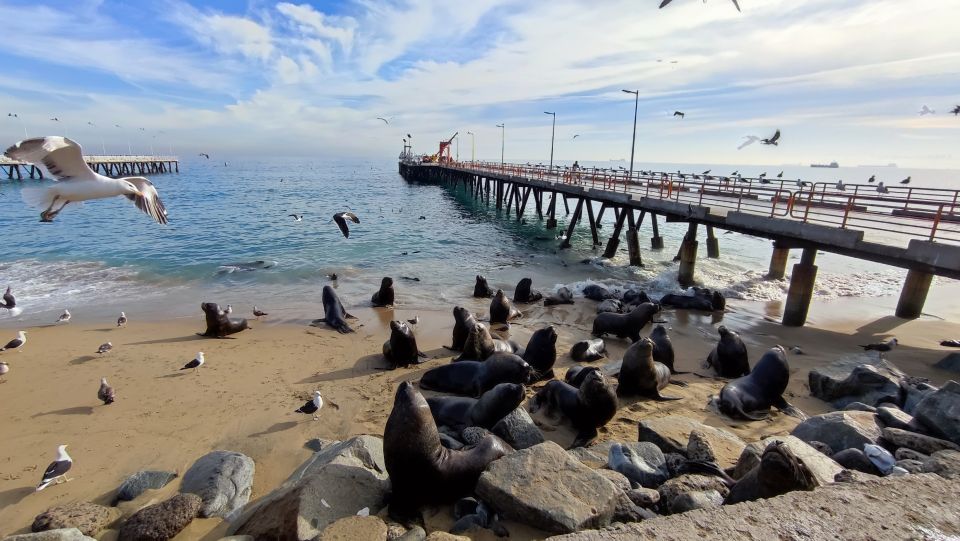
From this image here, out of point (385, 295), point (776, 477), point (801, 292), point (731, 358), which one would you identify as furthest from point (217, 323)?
point (801, 292)

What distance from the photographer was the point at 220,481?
519 cm

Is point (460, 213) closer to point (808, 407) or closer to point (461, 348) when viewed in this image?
point (461, 348)

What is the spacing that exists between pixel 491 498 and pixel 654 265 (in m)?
19.2

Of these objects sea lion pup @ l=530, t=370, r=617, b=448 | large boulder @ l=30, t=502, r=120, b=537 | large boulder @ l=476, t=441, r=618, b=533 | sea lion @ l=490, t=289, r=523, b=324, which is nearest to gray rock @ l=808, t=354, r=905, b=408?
sea lion pup @ l=530, t=370, r=617, b=448

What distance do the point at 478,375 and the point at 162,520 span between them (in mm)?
4411

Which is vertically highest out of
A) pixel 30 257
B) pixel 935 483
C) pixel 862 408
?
pixel 935 483

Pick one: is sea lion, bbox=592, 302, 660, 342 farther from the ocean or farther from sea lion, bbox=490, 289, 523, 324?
the ocean

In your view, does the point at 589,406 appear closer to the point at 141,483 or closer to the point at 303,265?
the point at 141,483

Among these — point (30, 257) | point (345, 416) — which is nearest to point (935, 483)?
point (345, 416)

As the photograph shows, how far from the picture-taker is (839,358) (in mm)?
9789

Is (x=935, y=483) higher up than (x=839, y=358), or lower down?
higher up

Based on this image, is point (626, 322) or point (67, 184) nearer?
point (67, 184)

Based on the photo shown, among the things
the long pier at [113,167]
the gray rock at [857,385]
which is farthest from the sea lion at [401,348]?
the long pier at [113,167]

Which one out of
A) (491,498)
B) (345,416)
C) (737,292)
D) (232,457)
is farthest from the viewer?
(737,292)
